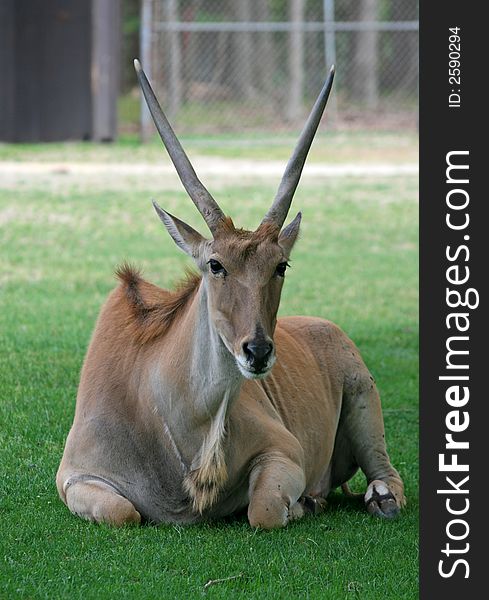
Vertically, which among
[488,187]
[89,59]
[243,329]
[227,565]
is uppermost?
[89,59]

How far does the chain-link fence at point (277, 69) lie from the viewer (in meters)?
23.7

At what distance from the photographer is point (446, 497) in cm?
417

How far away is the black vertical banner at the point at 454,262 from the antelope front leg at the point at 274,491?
1212 mm

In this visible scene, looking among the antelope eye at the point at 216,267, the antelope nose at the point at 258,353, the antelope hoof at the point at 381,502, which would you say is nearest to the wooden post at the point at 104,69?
the antelope hoof at the point at 381,502

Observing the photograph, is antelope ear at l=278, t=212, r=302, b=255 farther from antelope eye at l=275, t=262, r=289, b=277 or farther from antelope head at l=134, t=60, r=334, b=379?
antelope eye at l=275, t=262, r=289, b=277

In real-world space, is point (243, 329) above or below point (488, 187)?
below

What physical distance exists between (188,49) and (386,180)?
12.1m

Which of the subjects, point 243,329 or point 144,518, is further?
point 144,518

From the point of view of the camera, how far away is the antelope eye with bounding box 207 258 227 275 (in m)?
5.07

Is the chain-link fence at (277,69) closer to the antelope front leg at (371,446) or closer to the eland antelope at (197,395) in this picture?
the antelope front leg at (371,446)

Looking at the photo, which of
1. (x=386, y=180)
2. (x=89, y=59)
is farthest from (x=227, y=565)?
(x=89, y=59)

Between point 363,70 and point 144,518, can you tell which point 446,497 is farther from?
point 363,70

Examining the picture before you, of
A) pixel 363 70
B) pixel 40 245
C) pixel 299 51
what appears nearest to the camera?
pixel 40 245

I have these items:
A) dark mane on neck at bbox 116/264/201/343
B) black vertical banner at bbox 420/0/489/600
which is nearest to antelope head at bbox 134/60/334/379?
dark mane on neck at bbox 116/264/201/343
